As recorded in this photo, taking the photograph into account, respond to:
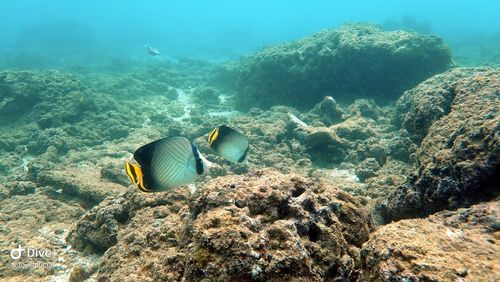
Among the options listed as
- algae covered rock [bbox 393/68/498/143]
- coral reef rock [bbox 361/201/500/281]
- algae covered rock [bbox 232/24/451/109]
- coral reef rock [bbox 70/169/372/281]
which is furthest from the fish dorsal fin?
algae covered rock [bbox 232/24/451/109]

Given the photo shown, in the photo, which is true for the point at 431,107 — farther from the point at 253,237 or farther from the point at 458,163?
the point at 253,237

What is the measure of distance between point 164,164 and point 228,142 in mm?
1190

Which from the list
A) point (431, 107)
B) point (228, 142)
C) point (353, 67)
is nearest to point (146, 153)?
point (228, 142)

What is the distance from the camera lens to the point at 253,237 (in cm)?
185

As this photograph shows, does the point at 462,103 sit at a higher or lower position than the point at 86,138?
higher

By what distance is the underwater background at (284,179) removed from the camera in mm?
1884

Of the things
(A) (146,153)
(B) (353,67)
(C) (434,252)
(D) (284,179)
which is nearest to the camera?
(C) (434,252)

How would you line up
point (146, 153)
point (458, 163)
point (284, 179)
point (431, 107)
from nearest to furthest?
point (146, 153) < point (284, 179) < point (458, 163) < point (431, 107)

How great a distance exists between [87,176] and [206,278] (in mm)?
5296

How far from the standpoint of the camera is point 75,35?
45.8m

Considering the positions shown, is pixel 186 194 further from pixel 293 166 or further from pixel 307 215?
pixel 293 166

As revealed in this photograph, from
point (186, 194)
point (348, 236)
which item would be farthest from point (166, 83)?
point (348, 236)

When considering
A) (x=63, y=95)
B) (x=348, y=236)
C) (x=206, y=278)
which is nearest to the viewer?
(x=206, y=278)

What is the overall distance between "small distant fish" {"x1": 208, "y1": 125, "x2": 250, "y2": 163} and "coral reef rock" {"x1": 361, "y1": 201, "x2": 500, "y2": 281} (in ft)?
5.66
